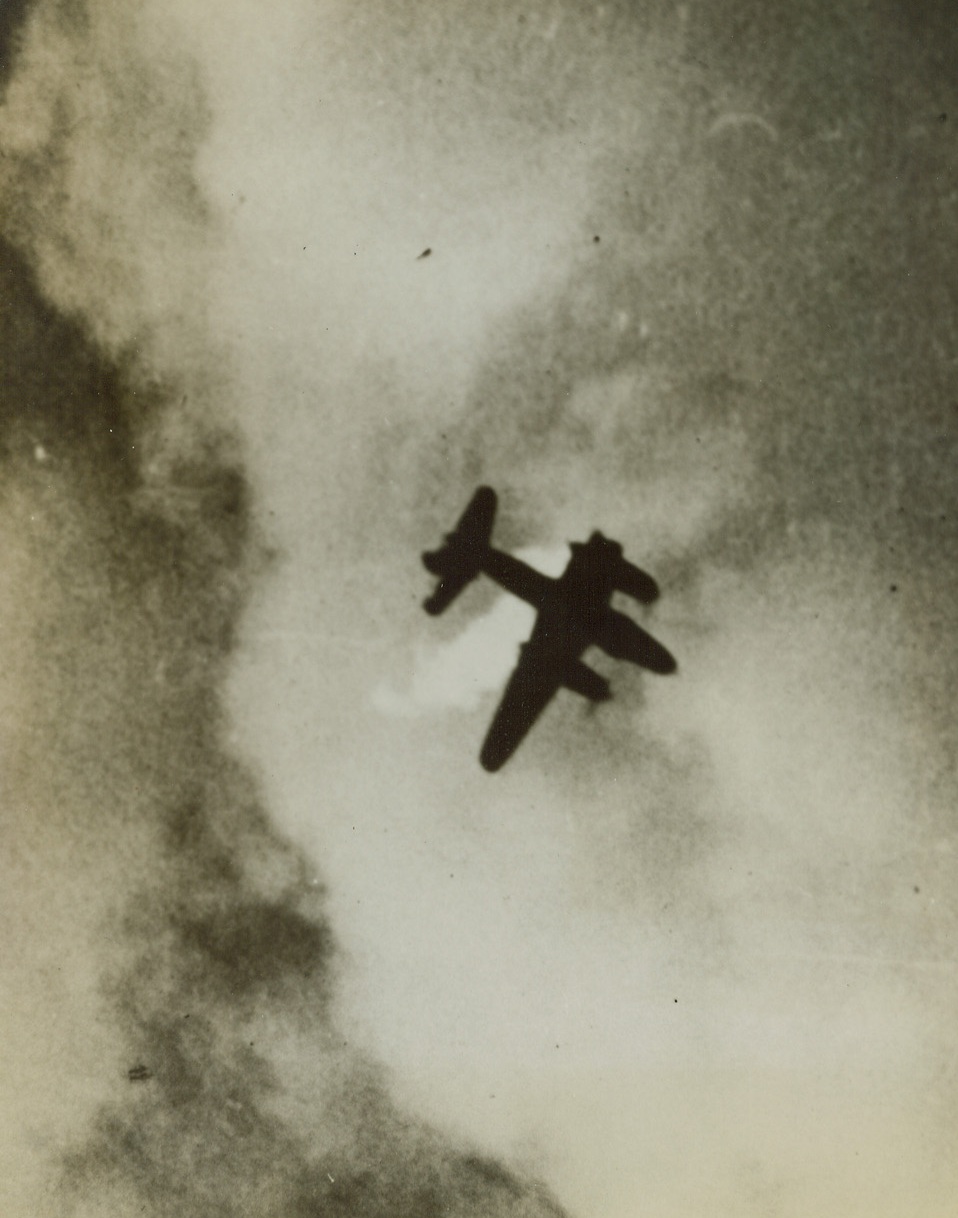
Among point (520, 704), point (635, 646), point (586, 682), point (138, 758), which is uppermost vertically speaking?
point (635, 646)

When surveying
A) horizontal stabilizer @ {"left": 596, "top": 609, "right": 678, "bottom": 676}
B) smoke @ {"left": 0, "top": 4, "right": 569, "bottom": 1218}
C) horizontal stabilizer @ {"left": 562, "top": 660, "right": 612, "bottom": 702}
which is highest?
horizontal stabilizer @ {"left": 596, "top": 609, "right": 678, "bottom": 676}

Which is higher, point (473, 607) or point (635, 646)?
point (635, 646)

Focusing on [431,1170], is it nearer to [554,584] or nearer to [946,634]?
[554,584]

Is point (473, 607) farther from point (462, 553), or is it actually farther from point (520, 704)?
point (520, 704)

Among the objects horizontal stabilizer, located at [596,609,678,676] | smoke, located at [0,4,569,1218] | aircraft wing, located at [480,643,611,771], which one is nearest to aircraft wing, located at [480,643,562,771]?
aircraft wing, located at [480,643,611,771]

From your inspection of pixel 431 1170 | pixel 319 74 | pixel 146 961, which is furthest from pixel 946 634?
pixel 146 961

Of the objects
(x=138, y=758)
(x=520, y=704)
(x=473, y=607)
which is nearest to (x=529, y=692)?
(x=520, y=704)

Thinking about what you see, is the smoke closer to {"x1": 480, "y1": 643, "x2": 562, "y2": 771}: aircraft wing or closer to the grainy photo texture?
the grainy photo texture
